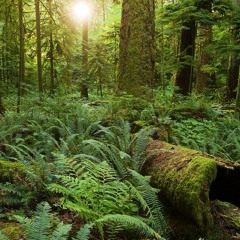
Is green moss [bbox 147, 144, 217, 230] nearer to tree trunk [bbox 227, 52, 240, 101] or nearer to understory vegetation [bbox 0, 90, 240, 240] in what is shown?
understory vegetation [bbox 0, 90, 240, 240]

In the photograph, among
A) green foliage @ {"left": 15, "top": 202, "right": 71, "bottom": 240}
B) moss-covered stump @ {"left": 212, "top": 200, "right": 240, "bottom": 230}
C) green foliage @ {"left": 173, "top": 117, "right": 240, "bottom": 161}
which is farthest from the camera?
green foliage @ {"left": 173, "top": 117, "right": 240, "bottom": 161}

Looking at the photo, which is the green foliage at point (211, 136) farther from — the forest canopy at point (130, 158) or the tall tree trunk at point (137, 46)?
the tall tree trunk at point (137, 46)

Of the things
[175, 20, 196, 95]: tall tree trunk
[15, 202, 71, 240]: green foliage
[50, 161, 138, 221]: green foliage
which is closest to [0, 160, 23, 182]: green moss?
[50, 161, 138, 221]: green foliage

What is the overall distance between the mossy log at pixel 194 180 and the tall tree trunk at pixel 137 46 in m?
4.14

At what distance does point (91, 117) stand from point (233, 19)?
5.26 meters

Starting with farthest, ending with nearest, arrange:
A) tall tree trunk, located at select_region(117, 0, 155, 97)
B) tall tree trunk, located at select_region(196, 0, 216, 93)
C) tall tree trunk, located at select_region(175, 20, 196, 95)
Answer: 1. tall tree trunk, located at select_region(175, 20, 196, 95)
2. tall tree trunk, located at select_region(196, 0, 216, 93)
3. tall tree trunk, located at select_region(117, 0, 155, 97)

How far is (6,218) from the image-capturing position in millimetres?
2582

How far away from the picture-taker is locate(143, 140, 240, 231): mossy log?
2541 mm

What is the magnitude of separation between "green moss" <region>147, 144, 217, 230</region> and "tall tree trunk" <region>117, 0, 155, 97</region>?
4323 mm

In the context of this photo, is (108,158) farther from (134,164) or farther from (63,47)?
(63,47)

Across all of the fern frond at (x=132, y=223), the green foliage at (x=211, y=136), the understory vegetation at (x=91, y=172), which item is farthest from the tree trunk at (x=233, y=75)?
the fern frond at (x=132, y=223)

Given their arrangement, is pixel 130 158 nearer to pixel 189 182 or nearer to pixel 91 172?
pixel 91 172

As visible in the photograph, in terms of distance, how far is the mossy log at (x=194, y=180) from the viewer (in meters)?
2.54

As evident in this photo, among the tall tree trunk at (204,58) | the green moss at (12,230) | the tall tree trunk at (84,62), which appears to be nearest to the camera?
the green moss at (12,230)
